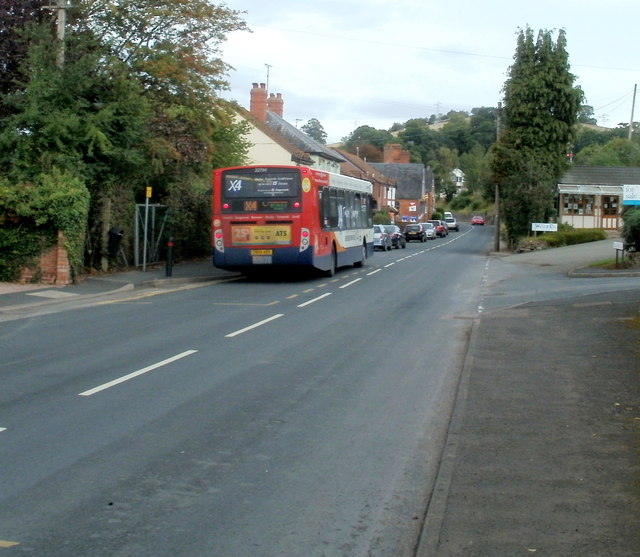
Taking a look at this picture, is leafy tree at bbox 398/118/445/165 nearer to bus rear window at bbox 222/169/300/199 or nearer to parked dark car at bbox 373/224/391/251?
parked dark car at bbox 373/224/391/251

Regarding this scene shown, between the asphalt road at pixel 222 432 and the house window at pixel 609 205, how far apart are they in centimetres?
4912

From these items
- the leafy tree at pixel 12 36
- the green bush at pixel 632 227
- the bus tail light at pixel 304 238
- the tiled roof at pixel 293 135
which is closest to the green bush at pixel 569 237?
the green bush at pixel 632 227

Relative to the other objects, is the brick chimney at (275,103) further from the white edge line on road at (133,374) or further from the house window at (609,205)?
the white edge line on road at (133,374)

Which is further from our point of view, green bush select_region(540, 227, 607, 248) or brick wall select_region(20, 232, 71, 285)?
green bush select_region(540, 227, 607, 248)

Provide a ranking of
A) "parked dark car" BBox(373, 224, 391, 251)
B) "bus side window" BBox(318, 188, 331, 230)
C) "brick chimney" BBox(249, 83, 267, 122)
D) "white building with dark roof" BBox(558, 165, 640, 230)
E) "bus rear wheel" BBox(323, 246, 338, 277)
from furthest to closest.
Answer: "brick chimney" BBox(249, 83, 267, 122), "white building with dark roof" BBox(558, 165, 640, 230), "parked dark car" BBox(373, 224, 391, 251), "bus rear wheel" BBox(323, 246, 338, 277), "bus side window" BBox(318, 188, 331, 230)

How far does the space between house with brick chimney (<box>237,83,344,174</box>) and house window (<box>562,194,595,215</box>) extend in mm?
18140

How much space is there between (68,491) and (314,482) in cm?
178

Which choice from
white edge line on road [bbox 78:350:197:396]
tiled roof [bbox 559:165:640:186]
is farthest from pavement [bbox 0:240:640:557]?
tiled roof [bbox 559:165:640:186]

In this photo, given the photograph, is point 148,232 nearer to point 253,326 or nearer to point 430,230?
point 253,326

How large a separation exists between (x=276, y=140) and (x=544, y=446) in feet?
172

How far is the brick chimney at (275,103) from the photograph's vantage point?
235 ft

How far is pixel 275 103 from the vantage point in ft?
236

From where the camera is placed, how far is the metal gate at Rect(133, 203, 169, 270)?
26.6m

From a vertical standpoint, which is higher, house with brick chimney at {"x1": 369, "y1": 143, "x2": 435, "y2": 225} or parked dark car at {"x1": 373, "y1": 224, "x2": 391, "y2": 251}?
house with brick chimney at {"x1": 369, "y1": 143, "x2": 435, "y2": 225}
